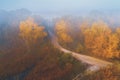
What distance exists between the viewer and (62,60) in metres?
50.5

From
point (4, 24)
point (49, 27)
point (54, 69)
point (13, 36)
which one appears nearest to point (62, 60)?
point (54, 69)

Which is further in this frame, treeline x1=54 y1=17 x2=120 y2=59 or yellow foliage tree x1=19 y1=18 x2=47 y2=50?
yellow foliage tree x1=19 y1=18 x2=47 y2=50

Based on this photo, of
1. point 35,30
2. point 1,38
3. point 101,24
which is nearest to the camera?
point 101,24

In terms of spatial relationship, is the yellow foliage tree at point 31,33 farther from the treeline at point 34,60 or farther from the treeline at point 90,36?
the treeline at point 90,36

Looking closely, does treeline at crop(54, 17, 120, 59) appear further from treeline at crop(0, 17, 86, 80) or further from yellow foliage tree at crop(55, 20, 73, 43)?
treeline at crop(0, 17, 86, 80)

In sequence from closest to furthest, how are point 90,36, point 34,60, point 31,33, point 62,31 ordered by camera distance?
point 34,60 < point 90,36 < point 62,31 < point 31,33

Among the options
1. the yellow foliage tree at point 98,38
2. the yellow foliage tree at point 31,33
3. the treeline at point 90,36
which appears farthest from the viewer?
the yellow foliage tree at point 31,33

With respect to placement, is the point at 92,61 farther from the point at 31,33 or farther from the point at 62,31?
the point at 31,33

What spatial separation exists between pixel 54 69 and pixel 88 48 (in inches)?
384

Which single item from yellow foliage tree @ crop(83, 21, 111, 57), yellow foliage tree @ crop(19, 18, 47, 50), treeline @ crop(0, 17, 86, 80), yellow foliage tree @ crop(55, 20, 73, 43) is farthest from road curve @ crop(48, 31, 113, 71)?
yellow foliage tree @ crop(19, 18, 47, 50)

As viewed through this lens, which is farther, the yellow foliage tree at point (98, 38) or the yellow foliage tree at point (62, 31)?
the yellow foliage tree at point (62, 31)

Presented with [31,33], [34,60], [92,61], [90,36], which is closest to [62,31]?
[31,33]

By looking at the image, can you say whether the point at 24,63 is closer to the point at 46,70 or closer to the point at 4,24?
the point at 46,70

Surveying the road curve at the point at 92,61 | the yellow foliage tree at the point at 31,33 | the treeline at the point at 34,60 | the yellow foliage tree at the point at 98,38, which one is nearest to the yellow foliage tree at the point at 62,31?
the treeline at the point at 34,60
